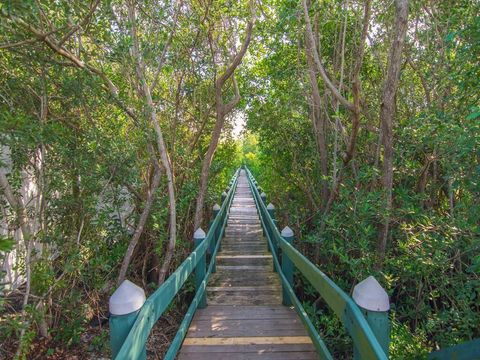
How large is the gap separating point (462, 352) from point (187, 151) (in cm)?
571

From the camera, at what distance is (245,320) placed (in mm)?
3689

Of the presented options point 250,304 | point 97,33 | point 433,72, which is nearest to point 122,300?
point 250,304

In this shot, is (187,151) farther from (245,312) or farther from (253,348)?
(253,348)

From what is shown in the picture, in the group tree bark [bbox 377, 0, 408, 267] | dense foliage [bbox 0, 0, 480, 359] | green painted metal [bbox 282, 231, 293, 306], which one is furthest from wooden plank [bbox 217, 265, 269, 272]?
tree bark [bbox 377, 0, 408, 267]

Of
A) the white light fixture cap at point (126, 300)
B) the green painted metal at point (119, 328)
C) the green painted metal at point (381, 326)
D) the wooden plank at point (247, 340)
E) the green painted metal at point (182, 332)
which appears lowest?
the wooden plank at point (247, 340)

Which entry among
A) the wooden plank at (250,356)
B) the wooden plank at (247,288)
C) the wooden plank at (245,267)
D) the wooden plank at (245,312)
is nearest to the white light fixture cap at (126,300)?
the wooden plank at (250,356)

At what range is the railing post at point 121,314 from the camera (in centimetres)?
159

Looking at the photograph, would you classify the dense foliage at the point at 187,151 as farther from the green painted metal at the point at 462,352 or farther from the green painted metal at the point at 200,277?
the green painted metal at the point at 200,277

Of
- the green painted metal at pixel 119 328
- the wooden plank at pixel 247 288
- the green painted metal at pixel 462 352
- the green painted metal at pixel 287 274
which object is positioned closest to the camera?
the green painted metal at pixel 119 328

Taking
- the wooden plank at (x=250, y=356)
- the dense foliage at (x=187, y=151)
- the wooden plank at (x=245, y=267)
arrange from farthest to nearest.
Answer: the wooden plank at (x=245, y=267) → the dense foliage at (x=187, y=151) → the wooden plank at (x=250, y=356)

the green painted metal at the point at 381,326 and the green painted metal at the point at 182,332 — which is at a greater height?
the green painted metal at the point at 381,326

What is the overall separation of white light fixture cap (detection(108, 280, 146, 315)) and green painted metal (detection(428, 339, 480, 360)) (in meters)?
2.87

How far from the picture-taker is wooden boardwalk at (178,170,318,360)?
2.94m

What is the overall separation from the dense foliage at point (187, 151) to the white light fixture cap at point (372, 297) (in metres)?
1.29
